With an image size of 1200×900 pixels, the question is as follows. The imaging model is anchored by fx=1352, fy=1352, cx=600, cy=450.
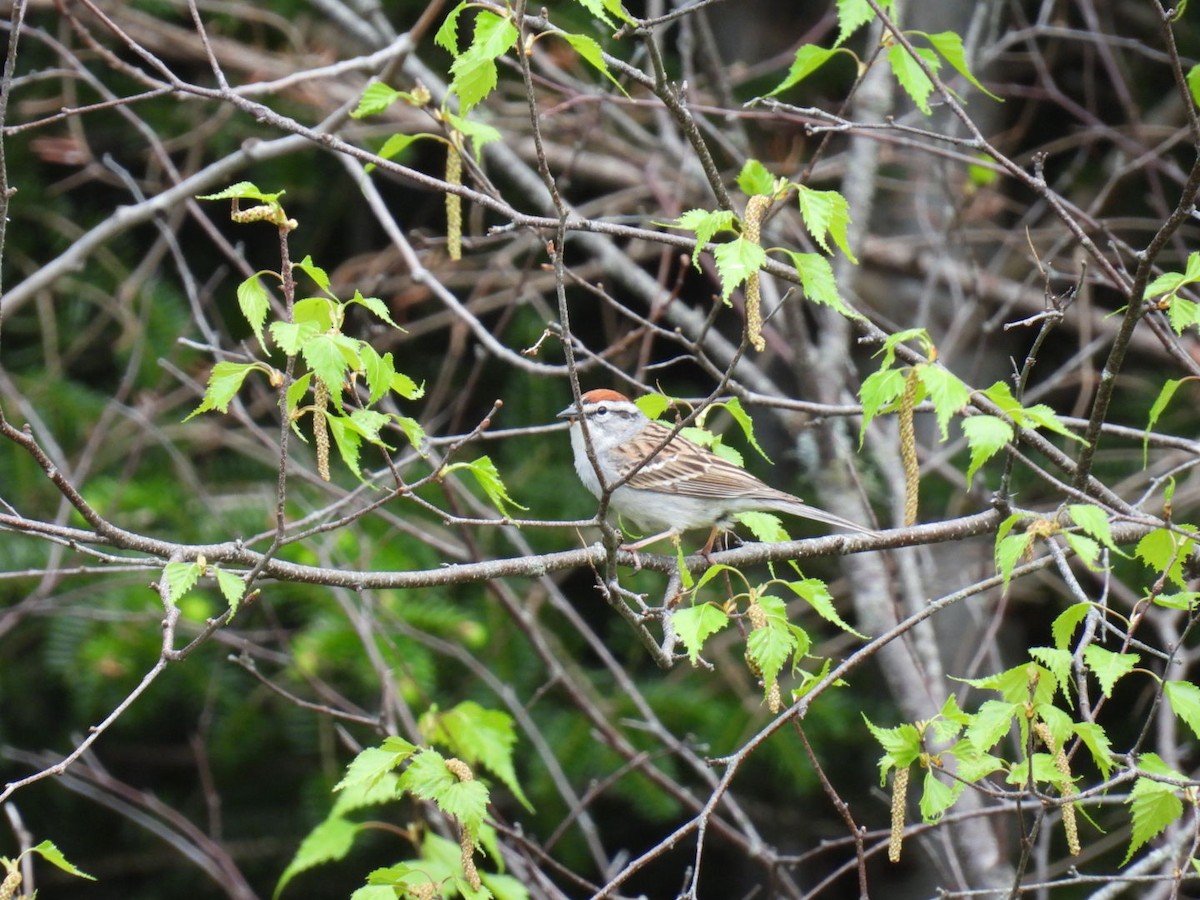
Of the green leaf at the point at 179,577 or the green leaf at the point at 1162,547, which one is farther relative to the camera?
the green leaf at the point at 1162,547

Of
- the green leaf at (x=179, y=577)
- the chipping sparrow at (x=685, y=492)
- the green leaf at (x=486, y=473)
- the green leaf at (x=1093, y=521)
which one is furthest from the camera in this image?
the chipping sparrow at (x=685, y=492)

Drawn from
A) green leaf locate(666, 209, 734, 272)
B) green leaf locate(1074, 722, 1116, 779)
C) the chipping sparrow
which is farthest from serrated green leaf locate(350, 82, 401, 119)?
green leaf locate(1074, 722, 1116, 779)

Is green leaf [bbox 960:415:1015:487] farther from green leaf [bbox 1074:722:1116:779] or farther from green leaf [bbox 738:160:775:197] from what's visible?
green leaf [bbox 738:160:775:197]

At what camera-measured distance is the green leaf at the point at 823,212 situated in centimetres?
235

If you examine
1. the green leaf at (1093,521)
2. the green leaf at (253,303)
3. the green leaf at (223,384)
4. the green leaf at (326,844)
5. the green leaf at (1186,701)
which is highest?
the green leaf at (253,303)

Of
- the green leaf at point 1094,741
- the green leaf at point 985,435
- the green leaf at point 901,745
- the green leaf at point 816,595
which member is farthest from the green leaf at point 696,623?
the green leaf at point 1094,741

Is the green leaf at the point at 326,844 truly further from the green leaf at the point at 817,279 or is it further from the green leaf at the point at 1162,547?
the green leaf at the point at 1162,547

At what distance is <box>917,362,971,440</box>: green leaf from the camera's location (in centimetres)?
214

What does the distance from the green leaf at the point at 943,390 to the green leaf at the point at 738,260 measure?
1.04 feet

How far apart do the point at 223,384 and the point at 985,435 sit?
1273 mm

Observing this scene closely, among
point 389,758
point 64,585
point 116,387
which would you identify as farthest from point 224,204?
point 389,758

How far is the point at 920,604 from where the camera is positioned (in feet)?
14.7

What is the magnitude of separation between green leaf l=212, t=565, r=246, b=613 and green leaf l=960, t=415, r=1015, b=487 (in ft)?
3.87

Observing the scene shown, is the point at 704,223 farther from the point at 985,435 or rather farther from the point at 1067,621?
the point at 1067,621
